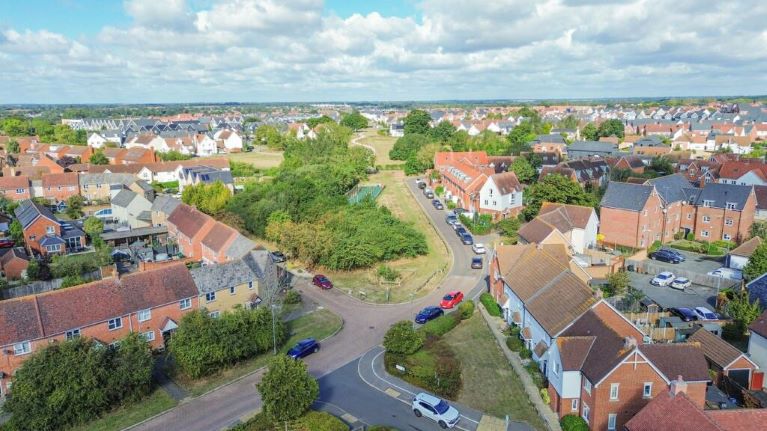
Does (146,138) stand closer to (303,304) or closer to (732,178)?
(303,304)

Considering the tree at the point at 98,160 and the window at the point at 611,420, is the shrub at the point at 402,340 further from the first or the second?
the tree at the point at 98,160

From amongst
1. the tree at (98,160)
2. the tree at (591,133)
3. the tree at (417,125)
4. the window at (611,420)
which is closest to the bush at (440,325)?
the window at (611,420)

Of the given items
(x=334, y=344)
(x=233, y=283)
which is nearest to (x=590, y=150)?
(x=334, y=344)

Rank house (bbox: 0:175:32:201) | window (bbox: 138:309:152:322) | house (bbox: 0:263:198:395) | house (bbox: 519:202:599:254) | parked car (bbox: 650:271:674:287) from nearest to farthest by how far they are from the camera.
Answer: house (bbox: 0:263:198:395) → window (bbox: 138:309:152:322) → parked car (bbox: 650:271:674:287) → house (bbox: 519:202:599:254) → house (bbox: 0:175:32:201)

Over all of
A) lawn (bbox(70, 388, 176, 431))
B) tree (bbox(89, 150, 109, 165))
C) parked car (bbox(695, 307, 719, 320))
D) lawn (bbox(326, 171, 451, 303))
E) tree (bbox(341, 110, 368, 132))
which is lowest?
lawn (bbox(70, 388, 176, 431))

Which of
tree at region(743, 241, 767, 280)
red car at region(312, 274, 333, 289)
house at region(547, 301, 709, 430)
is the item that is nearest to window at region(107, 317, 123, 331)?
red car at region(312, 274, 333, 289)

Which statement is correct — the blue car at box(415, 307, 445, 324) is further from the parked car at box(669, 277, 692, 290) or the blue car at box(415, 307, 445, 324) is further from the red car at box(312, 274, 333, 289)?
the parked car at box(669, 277, 692, 290)

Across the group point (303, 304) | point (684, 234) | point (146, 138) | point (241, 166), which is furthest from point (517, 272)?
point (146, 138)
